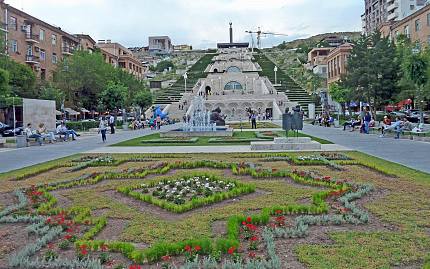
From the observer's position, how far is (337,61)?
85062 mm

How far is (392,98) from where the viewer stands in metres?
41.2

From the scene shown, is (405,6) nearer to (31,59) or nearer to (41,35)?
(41,35)

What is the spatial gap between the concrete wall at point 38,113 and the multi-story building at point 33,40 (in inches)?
961

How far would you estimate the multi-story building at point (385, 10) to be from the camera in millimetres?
93125

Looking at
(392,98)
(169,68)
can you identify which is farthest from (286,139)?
(169,68)

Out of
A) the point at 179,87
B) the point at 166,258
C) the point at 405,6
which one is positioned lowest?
the point at 166,258

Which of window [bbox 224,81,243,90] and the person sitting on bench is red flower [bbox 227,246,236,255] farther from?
window [bbox 224,81,243,90]

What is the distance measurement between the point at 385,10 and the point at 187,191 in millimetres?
106223

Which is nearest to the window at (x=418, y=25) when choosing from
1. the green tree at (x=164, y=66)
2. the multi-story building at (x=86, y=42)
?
the multi-story building at (x=86, y=42)

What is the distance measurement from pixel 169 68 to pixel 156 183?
13656 centimetres

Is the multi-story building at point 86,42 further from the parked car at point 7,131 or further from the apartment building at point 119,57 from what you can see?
the parked car at point 7,131

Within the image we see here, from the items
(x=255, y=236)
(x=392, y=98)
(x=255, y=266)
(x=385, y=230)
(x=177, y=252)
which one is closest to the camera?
(x=255, y=266)

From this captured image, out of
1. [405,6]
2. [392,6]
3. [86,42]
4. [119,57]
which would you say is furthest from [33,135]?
[392,6]

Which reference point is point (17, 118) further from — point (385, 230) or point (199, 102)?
point (385, 230)
